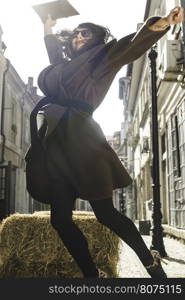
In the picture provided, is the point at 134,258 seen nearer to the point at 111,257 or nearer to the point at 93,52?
the point at 111,257

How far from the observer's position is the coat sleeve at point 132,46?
94.1 inches

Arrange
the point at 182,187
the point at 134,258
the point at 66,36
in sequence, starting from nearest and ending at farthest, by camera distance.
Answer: the point at 66,36, the point at 134,258, the point at 182,187

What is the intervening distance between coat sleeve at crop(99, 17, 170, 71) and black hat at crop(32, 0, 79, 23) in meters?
0.50

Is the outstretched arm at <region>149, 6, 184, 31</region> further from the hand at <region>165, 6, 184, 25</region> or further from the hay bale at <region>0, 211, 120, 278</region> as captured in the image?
the hay bale at <region>0, 211, 120, 278</region>

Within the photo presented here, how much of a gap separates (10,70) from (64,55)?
14.3 meters

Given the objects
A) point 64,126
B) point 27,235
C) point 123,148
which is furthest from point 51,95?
point 123,148

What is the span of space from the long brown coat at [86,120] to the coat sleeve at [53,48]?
0.08 m

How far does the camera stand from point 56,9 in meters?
2.80

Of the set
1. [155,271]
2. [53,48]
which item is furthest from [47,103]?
[155,271]

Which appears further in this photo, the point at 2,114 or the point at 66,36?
the point at 2,114

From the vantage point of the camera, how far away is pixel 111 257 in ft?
12.3

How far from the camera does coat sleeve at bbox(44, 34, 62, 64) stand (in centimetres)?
266

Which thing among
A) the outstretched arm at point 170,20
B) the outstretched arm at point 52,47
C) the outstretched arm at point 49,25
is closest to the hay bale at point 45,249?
the outstretched arm at point 52,47

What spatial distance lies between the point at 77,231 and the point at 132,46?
1050 millimetres
